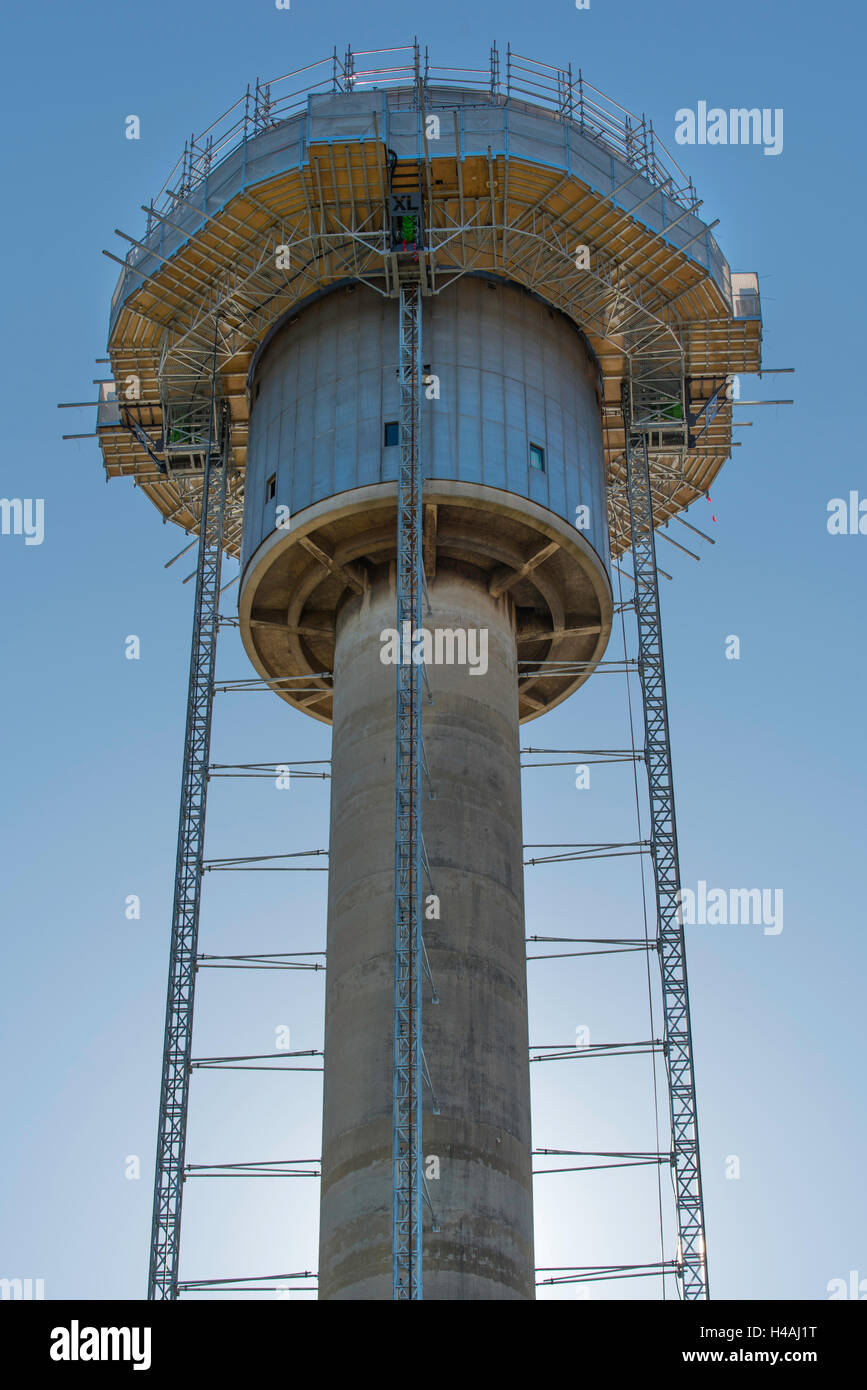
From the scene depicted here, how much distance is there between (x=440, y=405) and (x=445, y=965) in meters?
13.3

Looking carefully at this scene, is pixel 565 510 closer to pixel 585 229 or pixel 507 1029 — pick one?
pixel 585 229

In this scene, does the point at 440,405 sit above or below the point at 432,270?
below

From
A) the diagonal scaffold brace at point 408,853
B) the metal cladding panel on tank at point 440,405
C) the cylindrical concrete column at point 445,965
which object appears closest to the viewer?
the diagonal scaffold brace at point 408,853

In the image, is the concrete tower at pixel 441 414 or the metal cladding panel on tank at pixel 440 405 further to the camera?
the metal cladding panel on tank at pixel 440 405

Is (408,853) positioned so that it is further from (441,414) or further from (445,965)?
(441,414)

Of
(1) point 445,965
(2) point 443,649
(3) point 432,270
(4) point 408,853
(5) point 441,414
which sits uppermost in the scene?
(3) point 432,270

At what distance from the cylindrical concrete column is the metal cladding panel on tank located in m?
2.75

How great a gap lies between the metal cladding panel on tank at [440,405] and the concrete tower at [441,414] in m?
0.07

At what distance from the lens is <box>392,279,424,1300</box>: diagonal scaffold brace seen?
116 ft

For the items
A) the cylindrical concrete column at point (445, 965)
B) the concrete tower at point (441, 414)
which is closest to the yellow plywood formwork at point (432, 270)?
the concrete tower at point (441, 414)

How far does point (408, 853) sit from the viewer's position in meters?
39.2

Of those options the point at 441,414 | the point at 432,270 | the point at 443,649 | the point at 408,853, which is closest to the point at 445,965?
the point at 408,853

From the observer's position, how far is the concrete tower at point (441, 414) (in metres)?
39.7

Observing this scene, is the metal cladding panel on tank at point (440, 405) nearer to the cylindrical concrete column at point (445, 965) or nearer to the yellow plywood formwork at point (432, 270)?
the yellow plywood formwork at point (432, 270)
